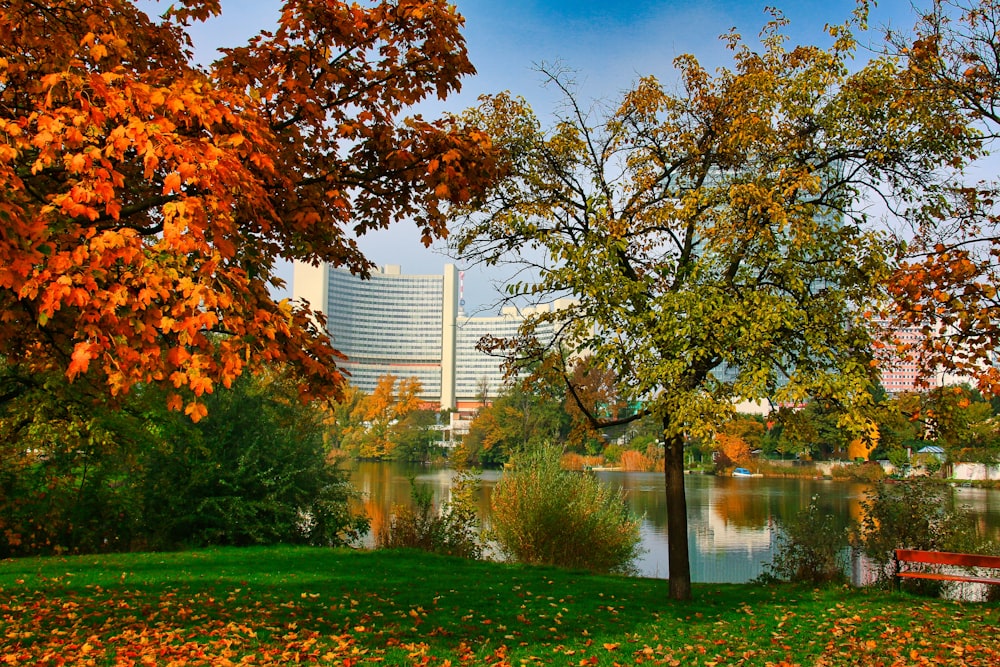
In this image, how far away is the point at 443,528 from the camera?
1398 centimetres

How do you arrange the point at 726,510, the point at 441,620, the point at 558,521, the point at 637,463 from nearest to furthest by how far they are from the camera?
the point at 441,620 → the point at 558,521 → the point at 726,510 → the point at 637,463

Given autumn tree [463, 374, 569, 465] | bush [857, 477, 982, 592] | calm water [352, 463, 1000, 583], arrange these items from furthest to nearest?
1. autumn tree [463, 374, 569, 465]
2. calm water [352, 463, 1000, 583]
3. bush [857, 477, 982, 592]

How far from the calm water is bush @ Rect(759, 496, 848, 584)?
65 centimetres

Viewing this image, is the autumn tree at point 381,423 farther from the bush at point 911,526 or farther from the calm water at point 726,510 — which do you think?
the bush at point 911,526

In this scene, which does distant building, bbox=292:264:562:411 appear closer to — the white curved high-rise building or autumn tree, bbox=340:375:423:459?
the white curved high-rise building

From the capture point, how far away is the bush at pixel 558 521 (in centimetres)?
1332

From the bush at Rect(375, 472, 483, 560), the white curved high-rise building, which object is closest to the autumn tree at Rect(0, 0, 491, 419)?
the bush at Rect(375, 472, 483, 560)

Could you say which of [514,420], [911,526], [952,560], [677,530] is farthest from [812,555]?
[514,420]

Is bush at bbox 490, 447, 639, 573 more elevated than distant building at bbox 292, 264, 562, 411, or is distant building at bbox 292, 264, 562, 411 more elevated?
distant building at bbox 292, 264, 562, 411

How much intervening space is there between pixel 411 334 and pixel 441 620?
17085 centimetres

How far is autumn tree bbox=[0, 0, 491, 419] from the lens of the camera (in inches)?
135

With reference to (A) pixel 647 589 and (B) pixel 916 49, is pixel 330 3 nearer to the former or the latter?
(B) pixel 916 49

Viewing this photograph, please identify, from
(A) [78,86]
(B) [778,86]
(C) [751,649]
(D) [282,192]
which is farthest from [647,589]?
(A) [78,86]

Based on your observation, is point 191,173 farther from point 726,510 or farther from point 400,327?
point 400,327
